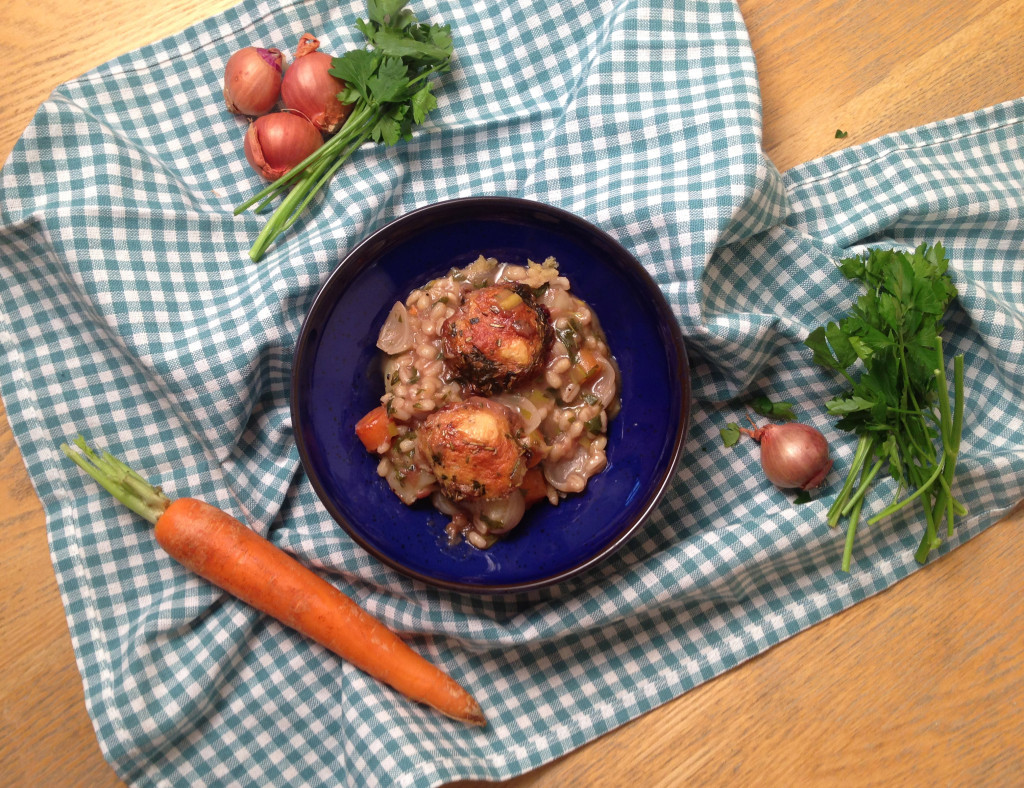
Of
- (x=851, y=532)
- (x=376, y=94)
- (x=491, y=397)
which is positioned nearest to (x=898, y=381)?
(x=851, y=532)

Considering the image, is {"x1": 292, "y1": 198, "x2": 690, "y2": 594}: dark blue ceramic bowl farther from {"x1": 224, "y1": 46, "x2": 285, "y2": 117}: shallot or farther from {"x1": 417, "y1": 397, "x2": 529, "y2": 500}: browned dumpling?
{"x1": 224, "y1": 46, "x2": 285, "y2": 117}: shallot

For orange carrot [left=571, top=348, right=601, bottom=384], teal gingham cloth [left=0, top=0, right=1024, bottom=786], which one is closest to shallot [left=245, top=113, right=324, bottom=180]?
teal gingham cloth [left=0, top=0, right=1024, bottom=786]

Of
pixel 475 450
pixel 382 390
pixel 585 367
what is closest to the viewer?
pixel 475 450

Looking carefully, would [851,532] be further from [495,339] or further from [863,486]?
[495,339]

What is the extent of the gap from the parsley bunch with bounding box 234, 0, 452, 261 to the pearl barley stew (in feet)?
2.17

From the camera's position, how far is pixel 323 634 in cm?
301

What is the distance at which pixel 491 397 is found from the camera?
2.63 meters

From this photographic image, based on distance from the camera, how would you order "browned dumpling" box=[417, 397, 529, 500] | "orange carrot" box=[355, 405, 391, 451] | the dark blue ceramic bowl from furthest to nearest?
1. "orange carrot" box=[355, 405, 391, 451]
2. the dark blue ceramic bowl
3. "browned dumpling" box=[417, 397, 529, 500]

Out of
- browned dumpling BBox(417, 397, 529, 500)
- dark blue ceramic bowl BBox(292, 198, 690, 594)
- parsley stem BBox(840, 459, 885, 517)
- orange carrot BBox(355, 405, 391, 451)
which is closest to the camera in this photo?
browned dumpling BBox(417, 397, 529, 500)

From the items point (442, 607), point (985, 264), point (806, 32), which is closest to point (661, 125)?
point (806, 32)

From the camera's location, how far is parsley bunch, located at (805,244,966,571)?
273cm

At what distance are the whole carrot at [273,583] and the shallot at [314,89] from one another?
1.55 meters

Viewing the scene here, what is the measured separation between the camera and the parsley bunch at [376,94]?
294 centimetres

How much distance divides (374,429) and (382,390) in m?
0.19
